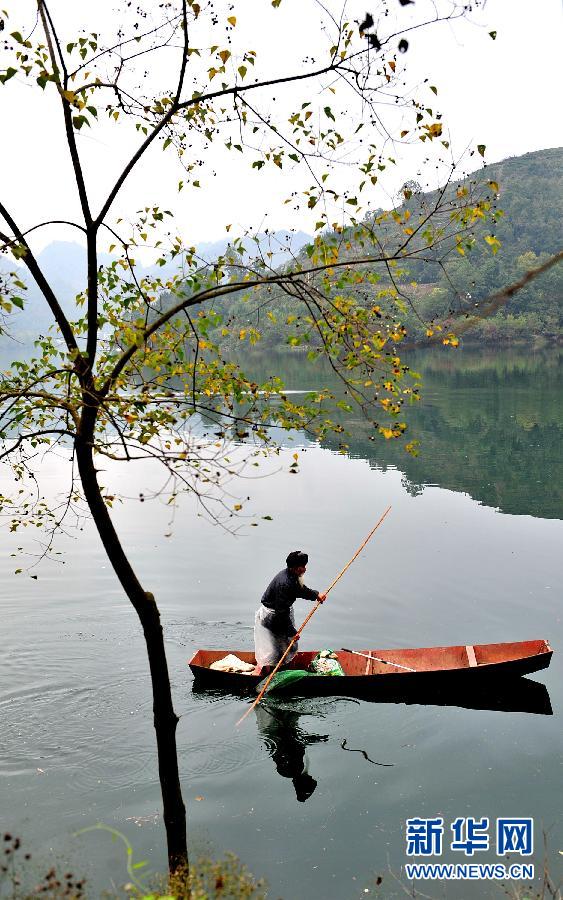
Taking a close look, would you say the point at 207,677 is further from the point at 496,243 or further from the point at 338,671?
the point at 496,243

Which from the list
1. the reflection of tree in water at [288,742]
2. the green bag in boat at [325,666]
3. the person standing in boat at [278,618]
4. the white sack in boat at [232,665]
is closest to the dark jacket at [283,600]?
the person standing in boat at [278,618]

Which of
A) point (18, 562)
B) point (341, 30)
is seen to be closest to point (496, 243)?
point (341, 30)

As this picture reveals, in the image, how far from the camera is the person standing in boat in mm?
14594

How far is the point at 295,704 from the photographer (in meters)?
14.3

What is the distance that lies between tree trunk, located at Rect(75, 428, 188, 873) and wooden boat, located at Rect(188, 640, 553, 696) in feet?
19.5

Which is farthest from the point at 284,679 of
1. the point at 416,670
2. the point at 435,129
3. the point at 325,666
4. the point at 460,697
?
the point at 435,129

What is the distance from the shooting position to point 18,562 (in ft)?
77.6

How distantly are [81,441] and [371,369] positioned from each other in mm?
2869

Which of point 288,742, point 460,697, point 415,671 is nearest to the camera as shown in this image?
point 288,742

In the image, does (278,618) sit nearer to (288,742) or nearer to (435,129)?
(288,742)

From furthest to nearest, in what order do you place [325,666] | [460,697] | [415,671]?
[325,666], [460,697], [415,671]

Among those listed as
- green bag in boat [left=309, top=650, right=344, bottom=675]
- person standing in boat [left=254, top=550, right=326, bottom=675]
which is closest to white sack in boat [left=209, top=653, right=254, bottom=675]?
person standing in boat [left=254, top=550, right=326, bottom=675]

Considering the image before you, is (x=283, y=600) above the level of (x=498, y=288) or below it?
below

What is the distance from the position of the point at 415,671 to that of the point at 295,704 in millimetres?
2191
